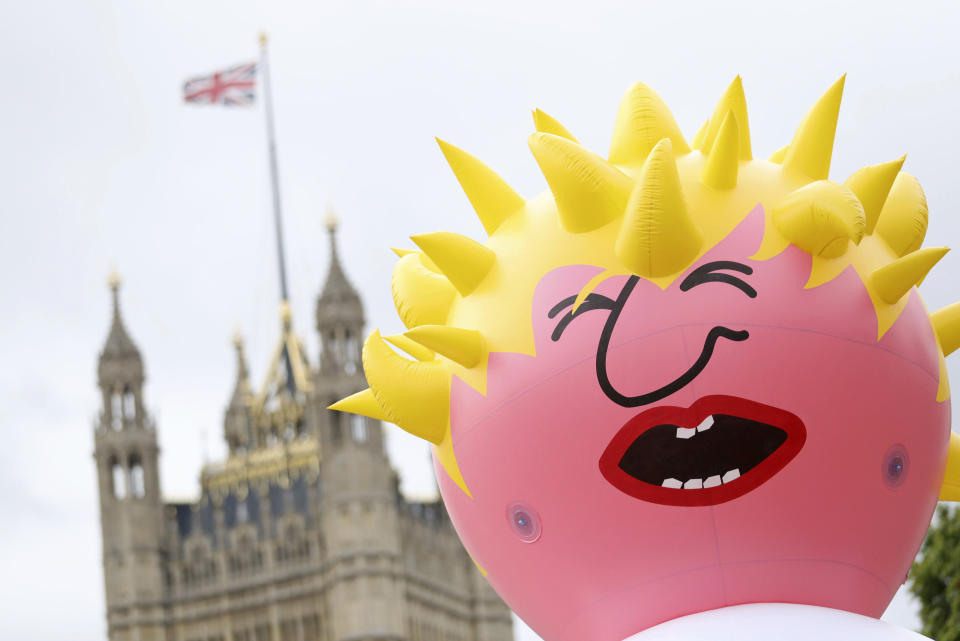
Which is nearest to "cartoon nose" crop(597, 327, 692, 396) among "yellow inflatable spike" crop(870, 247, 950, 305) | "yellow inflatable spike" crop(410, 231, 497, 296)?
"yellow inflatable spike" crop(410, 231, 497, 296)

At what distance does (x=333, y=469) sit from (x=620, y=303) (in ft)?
167

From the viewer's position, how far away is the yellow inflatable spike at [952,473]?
1316 centimetres

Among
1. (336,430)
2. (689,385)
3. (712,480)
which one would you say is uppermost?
(336,430)

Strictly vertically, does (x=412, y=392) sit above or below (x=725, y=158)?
below

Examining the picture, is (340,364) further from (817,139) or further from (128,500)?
(817,139)

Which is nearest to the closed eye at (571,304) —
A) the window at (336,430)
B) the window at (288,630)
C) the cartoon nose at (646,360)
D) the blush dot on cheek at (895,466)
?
the cartoon nose at (646,360)

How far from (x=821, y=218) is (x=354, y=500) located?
5095 centimetres

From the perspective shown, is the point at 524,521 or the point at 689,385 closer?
the point at 689,385

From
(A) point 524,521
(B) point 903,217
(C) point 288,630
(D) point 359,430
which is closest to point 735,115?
(B) point 903,217

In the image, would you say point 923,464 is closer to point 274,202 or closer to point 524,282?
point 524,282

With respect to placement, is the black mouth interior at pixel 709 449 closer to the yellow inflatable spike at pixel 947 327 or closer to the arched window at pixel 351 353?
the yellow inflatable spike at pixel 947 327

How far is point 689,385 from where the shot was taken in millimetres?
11484

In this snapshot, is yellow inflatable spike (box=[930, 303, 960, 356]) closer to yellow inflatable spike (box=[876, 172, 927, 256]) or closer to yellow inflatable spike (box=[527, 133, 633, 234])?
yellow inflatable spike (box=[876, 172, 927, 256])

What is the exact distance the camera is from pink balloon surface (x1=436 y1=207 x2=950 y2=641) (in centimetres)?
1157
